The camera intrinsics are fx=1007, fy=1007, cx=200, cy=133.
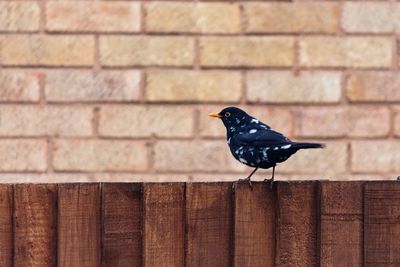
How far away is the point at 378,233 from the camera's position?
3.15 meters

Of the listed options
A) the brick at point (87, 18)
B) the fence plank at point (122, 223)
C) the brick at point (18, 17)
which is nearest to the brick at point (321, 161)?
the brick at point (87, 18)

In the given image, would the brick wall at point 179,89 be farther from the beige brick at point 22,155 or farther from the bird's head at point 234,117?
the bird's head at point 234,117

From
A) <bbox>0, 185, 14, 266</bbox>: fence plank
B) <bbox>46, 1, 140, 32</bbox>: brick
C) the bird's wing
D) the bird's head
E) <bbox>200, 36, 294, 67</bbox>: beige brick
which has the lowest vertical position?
<bbox>0, 185, 14, 266</bbox>: fence plank

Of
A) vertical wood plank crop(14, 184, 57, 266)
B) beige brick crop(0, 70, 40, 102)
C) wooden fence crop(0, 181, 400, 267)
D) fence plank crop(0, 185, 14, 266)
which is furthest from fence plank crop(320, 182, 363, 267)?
beige brick crop(0, 70, 40, 102)

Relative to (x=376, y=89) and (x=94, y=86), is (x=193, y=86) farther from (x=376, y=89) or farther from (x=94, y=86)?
(x=376, y=89)

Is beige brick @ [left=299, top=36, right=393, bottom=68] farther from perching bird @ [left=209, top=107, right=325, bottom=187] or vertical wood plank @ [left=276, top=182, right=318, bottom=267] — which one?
vertical wood plank @ [left=276, top=182, right=318, bottom=267]

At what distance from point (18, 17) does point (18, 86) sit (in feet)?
1.33

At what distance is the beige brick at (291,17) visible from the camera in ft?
19.2

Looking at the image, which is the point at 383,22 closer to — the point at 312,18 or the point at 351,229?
the point at 312,18

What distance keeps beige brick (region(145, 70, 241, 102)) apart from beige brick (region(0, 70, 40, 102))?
0.65 metres

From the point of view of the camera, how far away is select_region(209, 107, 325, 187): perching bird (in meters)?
3.74

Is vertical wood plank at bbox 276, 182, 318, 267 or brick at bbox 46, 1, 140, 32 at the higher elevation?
brick at bbox 46, 1, 140, 32

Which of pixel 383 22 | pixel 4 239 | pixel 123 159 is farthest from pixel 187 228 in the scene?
pixel 383 22

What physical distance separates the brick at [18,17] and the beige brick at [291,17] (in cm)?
124
